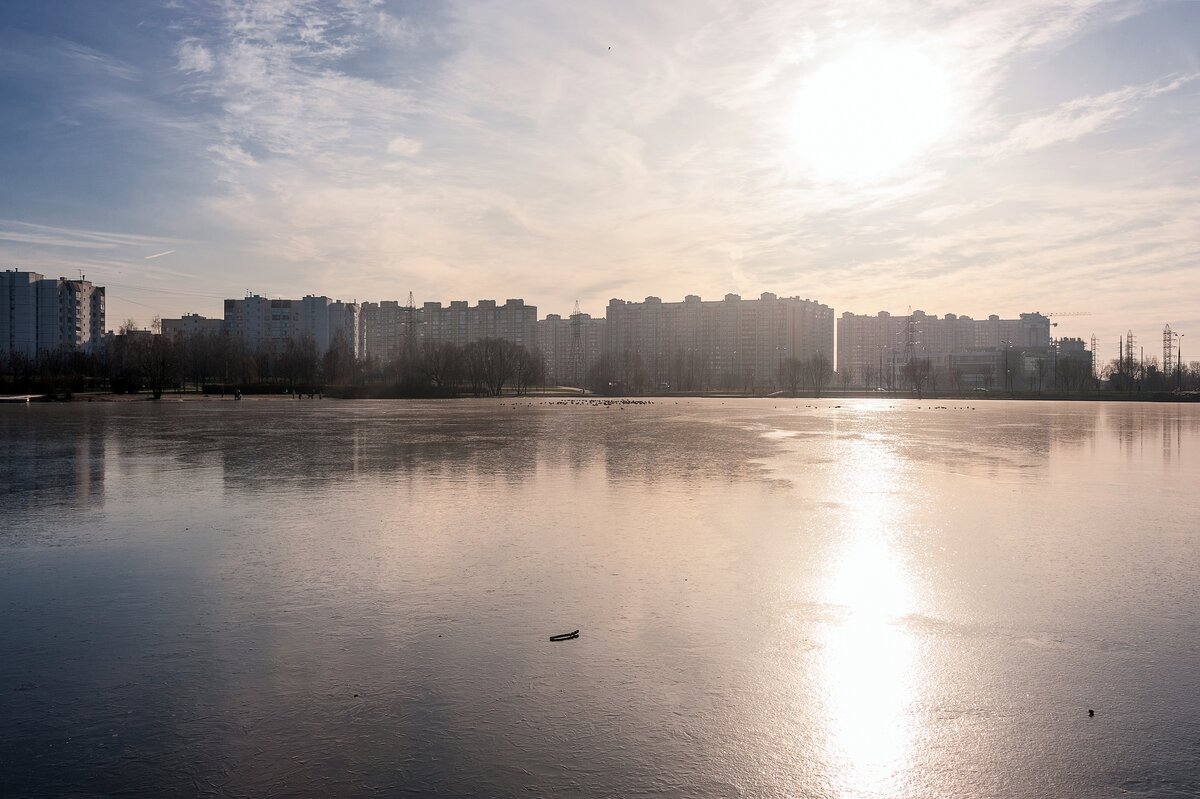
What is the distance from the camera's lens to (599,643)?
5262 mm

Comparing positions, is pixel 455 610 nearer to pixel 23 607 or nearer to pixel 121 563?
pixel 23 607

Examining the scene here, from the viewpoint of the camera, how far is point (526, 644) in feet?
17.2

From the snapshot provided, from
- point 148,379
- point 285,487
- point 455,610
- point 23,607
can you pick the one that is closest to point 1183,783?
point 455,610

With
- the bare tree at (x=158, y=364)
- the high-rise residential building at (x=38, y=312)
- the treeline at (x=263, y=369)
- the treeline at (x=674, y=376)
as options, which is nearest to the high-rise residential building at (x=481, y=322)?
the treeline at (x=674, y=376)

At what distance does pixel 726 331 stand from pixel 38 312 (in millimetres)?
130786

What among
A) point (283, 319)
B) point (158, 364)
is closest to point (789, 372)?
point (158, 364)

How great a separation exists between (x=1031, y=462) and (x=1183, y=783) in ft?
51.7

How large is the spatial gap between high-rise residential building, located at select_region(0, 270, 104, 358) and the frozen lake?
476 feet

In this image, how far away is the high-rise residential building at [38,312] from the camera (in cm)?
13025

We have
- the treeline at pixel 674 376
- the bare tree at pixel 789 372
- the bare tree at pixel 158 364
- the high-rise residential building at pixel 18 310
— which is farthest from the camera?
the high-rise residential building at pixel 18 310

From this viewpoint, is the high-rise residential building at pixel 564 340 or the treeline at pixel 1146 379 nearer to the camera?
the treeline at pixel 1146 379

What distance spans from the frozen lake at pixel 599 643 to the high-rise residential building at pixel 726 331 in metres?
142

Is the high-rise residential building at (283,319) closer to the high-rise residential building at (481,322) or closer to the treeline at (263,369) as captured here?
the high-rise residential building at (481,322)

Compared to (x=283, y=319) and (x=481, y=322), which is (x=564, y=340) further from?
(x=283, y=319)
